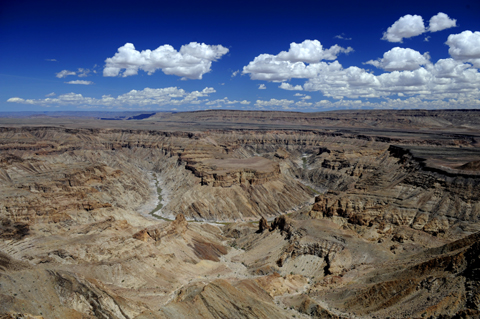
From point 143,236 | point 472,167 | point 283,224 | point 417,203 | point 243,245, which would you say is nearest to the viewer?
point 143,236

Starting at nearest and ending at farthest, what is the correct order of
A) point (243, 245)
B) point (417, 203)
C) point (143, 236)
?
point (143, 236) < point (417, 203) < point (243, 245)

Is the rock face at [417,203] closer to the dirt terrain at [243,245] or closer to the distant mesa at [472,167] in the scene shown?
the dirt terrain at [243,245]

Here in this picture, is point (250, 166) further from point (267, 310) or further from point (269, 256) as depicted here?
point (267, 310)

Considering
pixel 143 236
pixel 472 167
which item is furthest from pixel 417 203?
pixel 143 236

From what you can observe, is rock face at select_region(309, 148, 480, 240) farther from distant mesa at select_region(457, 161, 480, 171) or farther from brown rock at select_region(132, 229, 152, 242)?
brown rock at select_region(132, 229, 152, 242)

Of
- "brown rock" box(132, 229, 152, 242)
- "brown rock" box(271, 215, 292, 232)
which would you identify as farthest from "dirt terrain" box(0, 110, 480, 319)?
"brown rock" box(271, 215, 292, 232)

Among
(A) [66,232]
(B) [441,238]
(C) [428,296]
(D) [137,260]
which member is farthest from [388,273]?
(A) [66,232]

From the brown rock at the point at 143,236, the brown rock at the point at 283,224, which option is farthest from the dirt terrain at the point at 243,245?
the brown rock at the point at 283,224

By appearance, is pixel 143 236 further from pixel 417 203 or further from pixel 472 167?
pixel 472 167

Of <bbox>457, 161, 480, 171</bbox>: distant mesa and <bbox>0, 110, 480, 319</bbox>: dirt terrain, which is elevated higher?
<bbox>457, 161, 480, 171</bbox>: distant mesa

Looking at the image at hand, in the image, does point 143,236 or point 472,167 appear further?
point 472,167

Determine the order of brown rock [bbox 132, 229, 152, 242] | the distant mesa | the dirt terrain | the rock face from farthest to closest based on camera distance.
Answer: the distant mesa
the rock face
brown rock [bbox 132, 229, 152, 242]
the dirt terrain
